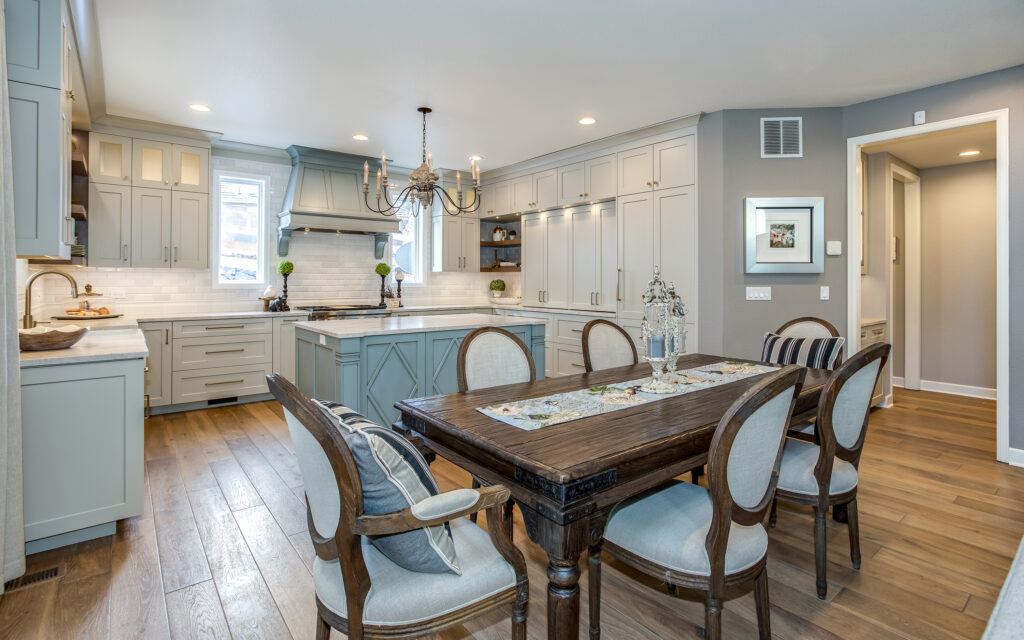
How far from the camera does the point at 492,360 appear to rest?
249 centimetres

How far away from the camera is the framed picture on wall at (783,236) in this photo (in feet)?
14.3

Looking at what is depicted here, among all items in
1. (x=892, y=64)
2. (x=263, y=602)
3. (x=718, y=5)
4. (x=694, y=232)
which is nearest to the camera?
(x=263, y=602)

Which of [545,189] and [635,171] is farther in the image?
[545,189]

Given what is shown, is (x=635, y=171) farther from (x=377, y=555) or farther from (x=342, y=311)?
(x=377, y=555)

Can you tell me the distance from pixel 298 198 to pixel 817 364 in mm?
4982

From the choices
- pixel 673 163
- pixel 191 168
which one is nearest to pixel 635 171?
pixel 673 163

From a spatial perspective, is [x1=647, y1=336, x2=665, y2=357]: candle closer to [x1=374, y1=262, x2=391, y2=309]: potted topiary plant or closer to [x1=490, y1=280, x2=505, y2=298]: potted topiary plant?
[x1=374, y1=262, x2=391, y2=309]: potted topiary plant

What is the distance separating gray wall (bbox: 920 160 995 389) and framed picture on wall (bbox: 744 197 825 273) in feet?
8.43

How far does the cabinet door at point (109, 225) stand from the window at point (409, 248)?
2.81 metres

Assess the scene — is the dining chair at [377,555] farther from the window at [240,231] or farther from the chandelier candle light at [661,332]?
the window at [240,231]

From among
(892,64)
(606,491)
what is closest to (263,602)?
(606,491)

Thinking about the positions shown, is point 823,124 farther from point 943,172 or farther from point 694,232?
point 943,172

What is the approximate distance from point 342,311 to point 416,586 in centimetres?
461

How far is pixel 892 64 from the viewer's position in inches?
136
